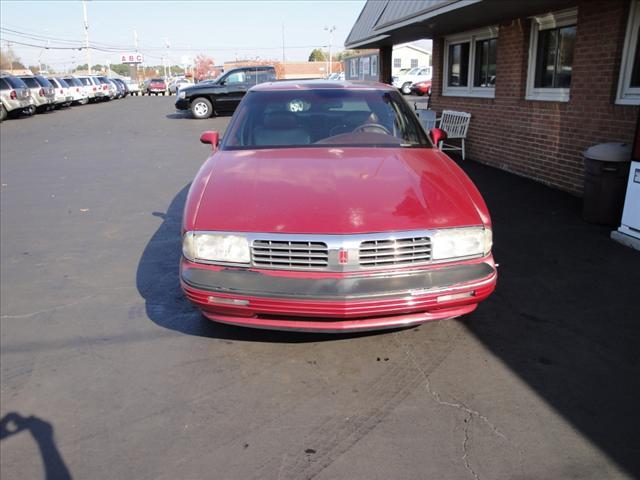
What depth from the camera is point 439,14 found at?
8.38 metres

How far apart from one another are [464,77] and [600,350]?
924 cm

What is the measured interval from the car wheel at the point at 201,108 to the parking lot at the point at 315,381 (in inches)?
689

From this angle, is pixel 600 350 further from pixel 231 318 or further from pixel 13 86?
pixel 13 86

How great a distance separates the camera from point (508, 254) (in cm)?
518

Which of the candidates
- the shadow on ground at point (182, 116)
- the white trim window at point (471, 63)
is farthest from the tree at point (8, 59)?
the white trim window at point (471, 63)

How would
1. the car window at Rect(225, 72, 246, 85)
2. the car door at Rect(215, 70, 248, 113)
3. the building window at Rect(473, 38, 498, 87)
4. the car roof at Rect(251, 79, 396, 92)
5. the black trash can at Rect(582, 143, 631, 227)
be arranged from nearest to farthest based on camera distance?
the car roof at Rect(251, 79, 396, 92) < the black trash can at Rect(582, 143, 631, 227) < the building window at Rect(473, 38, 498, 87) < the car door at Rect(215, 70, 248, 113) < the car window at Rect(225, 72, 246, 85)

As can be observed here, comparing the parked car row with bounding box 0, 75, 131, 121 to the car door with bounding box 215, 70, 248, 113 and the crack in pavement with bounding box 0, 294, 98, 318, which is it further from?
the crack in pavement with bounding box 0, 294, 98, 318

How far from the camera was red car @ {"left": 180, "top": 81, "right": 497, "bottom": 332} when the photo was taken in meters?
2.92

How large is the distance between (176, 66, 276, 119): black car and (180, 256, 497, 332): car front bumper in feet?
65.2

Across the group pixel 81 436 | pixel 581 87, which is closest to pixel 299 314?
pixel 81 436

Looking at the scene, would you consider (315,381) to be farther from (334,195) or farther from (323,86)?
(323,86)

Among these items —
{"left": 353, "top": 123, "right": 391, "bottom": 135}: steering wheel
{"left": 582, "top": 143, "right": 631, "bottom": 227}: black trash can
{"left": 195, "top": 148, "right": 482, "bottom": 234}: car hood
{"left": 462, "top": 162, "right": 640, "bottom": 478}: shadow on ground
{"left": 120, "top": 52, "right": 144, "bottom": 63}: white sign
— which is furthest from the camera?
{"left": 120, "top": 52, "right": 144, "bottom": 63}: white sign

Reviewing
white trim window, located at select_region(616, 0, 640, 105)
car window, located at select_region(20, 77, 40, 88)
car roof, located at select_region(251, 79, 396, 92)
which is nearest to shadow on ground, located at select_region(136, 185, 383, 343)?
car roof, located at select_region(251, 79, 396, 92)

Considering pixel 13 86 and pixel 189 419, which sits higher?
pixel 13 86
